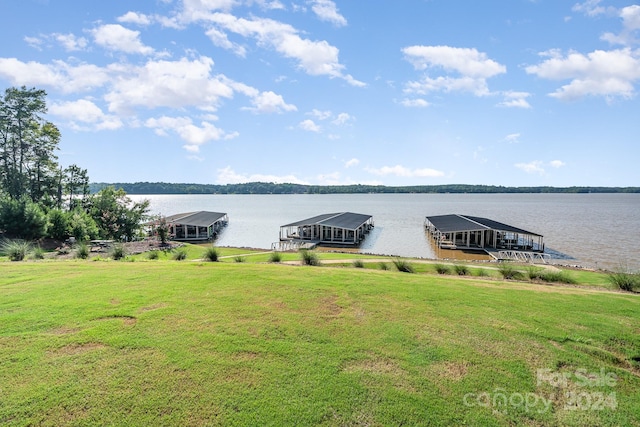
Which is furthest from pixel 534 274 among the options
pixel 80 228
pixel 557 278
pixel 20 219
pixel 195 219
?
pixel 195 219

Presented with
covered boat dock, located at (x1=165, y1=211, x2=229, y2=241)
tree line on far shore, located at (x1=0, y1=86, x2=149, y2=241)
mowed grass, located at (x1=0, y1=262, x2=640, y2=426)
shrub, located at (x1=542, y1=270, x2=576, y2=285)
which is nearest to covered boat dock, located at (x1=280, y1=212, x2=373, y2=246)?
covered boat dock, located at (x1=165, y1=211, x2=229, y2=241)

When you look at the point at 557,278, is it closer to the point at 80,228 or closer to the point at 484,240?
the point at 484,240

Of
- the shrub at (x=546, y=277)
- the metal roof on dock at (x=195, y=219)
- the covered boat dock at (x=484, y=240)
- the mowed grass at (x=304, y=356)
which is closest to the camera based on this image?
the mowed grass at (x=304, y=356)

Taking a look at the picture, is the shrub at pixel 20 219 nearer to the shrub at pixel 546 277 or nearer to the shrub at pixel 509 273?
the shrub at pixel 509 273

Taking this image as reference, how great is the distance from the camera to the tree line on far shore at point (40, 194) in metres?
26.1

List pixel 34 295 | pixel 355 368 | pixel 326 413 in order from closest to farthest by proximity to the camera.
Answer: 1. pixel 326 413
2. pixel 355 368
3. pixel 34 295

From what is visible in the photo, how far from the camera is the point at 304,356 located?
17.2ft

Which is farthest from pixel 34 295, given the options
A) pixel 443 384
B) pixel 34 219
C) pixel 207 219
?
pixel 207 219

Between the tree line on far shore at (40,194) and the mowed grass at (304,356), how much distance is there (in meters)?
23.8

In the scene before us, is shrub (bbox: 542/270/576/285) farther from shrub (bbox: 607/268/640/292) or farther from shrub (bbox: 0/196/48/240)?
shrub (bbox: 0/196/48/240)

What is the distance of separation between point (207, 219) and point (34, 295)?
4255cm

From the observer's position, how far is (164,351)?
525cm

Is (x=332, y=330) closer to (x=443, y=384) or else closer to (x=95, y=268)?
(x=443, y=384)

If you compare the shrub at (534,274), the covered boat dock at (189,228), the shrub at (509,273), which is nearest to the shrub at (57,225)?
the covered boat dock at (189,228)
